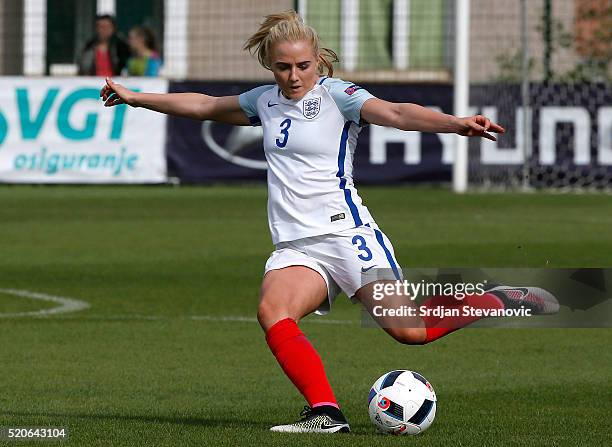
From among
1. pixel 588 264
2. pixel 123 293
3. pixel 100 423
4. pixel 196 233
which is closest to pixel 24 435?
pixel 100 423

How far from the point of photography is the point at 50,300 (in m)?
11.4

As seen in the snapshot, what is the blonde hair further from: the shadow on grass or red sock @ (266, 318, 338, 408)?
the shadow on grass

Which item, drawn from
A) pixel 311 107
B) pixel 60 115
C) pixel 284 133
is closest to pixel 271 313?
pixel 284 133

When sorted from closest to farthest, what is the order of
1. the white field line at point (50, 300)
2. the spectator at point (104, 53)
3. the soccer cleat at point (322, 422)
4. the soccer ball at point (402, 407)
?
the soccer cleat at point (322, 422) → the soccer ball at point (402, 407) → the white field line at point (50, 300) → the spectator at point (104, 53)

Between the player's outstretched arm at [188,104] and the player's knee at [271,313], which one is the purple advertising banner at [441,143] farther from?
the player's knee at [271,313]

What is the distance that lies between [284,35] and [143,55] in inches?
678

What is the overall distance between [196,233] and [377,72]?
11756mm

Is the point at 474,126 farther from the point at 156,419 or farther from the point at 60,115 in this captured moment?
the point at 60,115

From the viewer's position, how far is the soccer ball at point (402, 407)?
6.45 metres

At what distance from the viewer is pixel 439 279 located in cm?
707

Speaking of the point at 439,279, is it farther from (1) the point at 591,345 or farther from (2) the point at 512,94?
(2) the point at 512,94

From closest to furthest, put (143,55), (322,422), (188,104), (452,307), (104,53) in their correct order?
(322,422)
(452,307)
(188,104)
(143,55)
(104,53)

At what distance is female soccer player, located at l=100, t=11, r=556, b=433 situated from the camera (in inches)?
258

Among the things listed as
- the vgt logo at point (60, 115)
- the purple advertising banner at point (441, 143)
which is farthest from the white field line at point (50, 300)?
the purple advertising banner at point (441, 143)
